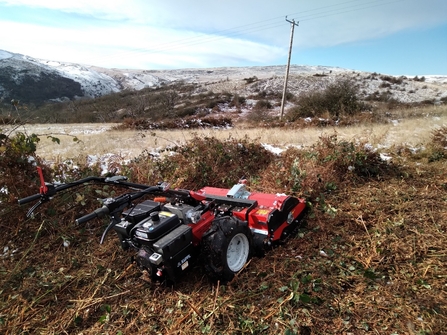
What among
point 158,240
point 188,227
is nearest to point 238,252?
point 188,227

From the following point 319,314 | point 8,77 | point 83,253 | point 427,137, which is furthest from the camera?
point 8,77

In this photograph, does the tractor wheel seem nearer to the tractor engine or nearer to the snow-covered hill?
the tractor engine

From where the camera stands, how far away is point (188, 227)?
3.18 meters

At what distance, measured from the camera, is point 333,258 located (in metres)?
3.70

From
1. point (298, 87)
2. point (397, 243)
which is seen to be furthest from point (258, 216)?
point (298, 87)

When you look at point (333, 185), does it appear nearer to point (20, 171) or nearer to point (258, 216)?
point (258, 216)

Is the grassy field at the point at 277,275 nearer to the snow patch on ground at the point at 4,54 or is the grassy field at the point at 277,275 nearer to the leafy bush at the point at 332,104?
the leafy bush at the point at 332,104

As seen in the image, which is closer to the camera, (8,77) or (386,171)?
(386,171)

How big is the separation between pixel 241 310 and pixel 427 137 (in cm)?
931

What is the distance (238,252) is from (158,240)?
118cm

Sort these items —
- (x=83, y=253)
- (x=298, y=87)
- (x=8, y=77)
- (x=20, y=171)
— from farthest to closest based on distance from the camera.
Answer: (x=8, y=77), (x=298, y=87), (x=20, y=171), (x=83, y=253)

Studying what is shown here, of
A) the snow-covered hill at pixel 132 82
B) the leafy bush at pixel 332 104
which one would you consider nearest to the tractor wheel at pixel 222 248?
the leafy bush at pixel 332 104

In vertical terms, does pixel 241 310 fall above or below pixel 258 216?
below

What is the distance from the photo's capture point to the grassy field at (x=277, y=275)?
279 centimetres
